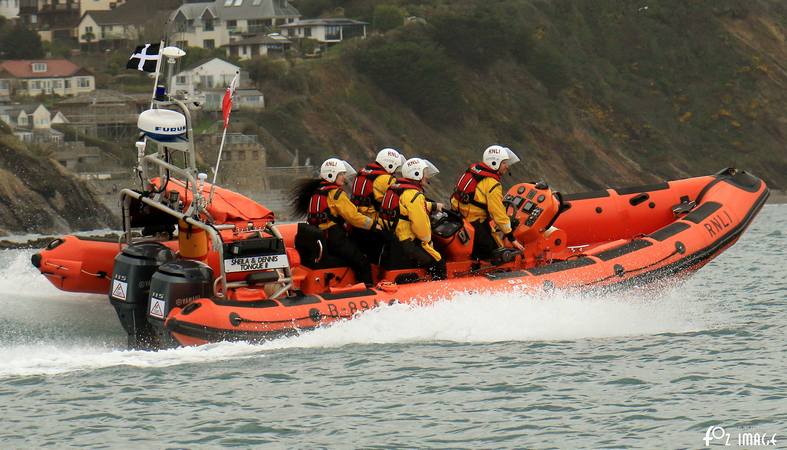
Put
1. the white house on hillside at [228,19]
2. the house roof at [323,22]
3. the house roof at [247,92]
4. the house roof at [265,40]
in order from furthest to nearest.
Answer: the white house on hillside at [228,19] → the house roof at [323,22] → the house roof at [265,40] → the house roof at [247,92]

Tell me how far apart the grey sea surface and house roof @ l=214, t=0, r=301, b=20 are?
2077 inches

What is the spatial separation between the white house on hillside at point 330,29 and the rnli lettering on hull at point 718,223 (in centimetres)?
4952

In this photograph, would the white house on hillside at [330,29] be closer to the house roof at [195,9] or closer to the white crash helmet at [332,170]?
the house roof at [195,9]

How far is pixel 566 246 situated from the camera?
573 inches

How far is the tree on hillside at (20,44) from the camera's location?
2483 inches

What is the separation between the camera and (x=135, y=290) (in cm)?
1234

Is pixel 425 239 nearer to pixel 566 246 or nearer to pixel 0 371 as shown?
pixel 566 246

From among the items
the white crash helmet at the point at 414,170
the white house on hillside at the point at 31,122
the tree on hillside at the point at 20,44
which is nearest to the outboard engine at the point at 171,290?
the white crash helmet at the point at 414,170

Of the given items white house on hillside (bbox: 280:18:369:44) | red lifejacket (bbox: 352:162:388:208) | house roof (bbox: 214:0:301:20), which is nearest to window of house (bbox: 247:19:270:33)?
house roof (bbox: 214:0:301:20)

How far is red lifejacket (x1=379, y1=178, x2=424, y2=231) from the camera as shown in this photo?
13.1 meters

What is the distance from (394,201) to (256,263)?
1.33 m

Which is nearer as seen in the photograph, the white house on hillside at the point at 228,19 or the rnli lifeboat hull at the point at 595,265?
the rnli lifeboat hull at the point at 595,265

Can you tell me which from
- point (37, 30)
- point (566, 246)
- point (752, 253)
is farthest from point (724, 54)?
point (566, 246)

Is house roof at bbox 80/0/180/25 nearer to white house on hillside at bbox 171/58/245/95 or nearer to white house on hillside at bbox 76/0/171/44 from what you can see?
white house on hillside at bbox 76/0/171/44
